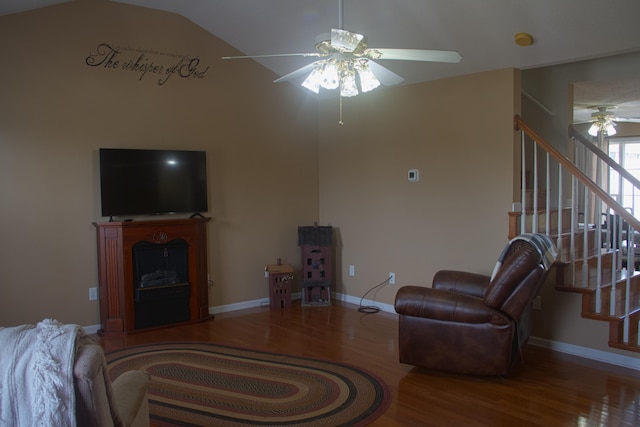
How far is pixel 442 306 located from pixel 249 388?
1.44 m

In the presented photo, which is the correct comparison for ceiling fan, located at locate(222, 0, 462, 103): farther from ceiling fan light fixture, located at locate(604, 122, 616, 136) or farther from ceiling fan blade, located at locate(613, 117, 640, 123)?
ceiling fan blade, located at locate(613, 117, 640, 123)

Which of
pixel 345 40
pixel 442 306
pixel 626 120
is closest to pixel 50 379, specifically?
pixel 345 40

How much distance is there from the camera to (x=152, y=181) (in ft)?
15.2

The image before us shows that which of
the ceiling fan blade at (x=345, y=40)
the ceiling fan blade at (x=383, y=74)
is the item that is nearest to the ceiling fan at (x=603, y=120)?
the ceiling fan blade at (x=383, y=74)

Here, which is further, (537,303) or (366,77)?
(537,303)

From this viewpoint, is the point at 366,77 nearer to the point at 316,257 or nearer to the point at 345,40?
the point at 345,40

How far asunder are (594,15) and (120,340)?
15.0 ft

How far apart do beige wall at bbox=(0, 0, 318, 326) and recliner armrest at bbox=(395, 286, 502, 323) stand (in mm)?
2472

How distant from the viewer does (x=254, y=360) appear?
370 centimetres

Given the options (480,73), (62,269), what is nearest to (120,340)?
(62,269)

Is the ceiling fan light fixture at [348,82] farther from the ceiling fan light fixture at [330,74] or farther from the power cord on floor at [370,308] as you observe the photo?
the power cord on floor at [370,308]

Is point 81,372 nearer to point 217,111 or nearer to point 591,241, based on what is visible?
point 217,111

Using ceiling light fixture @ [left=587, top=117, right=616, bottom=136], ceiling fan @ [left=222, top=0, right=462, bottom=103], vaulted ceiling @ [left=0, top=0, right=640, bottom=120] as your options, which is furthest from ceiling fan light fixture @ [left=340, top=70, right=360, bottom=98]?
ceiling light fixture @ [left=587, top=117, right=616, bottom=136]

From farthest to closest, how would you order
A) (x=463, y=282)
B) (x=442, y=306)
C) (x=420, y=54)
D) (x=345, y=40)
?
(x=463, y=282) < (x=442, y=306) < (x=420, y=54) < (x=345, y=40)
